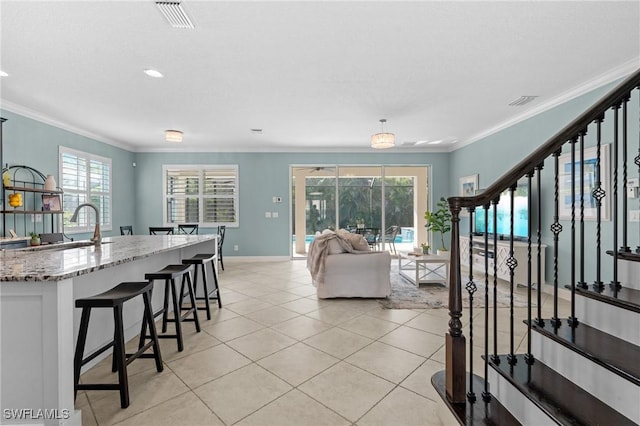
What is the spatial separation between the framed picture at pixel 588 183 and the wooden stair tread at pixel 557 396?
257cm

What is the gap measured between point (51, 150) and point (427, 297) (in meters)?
6.16

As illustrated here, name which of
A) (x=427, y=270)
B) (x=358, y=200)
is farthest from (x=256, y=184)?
(x=427, y=270)

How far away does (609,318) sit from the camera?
1.52m

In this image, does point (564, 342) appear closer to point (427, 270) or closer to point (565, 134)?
point (565, 134)

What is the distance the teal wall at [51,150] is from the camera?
4.13m

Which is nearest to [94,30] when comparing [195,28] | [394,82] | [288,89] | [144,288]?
[195,28]

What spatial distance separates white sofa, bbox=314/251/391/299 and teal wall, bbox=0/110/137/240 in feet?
14.1

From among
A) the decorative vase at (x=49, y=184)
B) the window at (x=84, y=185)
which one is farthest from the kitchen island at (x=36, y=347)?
the window at (x=84, y=185)

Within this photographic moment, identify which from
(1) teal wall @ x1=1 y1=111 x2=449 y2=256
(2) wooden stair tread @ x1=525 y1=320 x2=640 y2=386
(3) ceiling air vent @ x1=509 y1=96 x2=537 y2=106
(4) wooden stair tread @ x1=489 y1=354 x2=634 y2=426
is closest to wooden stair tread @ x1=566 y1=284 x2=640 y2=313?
(2) wooden stair tread @ x1=525 y1=320 x2=640 y2=386

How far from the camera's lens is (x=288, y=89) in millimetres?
3592

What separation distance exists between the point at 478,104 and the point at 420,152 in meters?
3.05

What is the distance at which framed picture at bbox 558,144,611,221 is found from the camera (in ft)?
10.9

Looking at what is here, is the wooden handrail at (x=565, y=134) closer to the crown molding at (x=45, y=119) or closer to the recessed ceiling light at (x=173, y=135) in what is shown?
the recessed ceiling light at (x=173, y=135)

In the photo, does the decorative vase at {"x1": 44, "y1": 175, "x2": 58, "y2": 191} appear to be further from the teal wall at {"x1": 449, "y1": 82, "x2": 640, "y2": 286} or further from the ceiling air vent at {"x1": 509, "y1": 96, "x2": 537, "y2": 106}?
the teal wall at {"x1": 449, "y1": 82, "x2": 640, "y2": 286}
